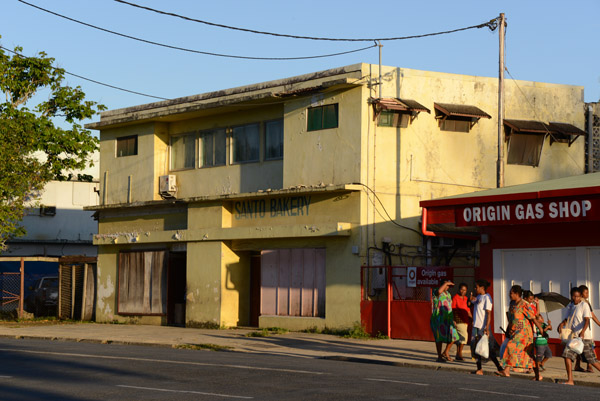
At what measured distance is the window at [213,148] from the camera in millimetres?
30281

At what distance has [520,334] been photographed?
16.0m

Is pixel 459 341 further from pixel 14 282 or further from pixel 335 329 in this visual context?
pixel 14 282

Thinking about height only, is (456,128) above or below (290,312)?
above

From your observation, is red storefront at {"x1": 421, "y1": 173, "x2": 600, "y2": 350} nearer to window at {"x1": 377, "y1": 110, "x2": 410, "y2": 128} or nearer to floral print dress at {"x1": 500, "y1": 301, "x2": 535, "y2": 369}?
floral print dress at {"x1": 500, "y1": 301, "x2": 535, "y2": 369}

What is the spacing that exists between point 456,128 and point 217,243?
28.2ft

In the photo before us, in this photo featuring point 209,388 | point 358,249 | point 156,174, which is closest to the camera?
point 209,388

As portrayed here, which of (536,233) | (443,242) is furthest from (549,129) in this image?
(536,233)

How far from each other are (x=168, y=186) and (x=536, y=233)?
14.7 m

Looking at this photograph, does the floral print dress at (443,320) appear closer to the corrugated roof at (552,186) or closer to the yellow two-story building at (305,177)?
the corrugated roof at (552,186)

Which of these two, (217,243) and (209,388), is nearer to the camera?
(209,388)

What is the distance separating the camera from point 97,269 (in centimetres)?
3406

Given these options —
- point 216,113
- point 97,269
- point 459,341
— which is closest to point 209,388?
point 459,341

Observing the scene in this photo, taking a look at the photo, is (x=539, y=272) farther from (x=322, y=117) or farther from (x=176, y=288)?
(x=176, y=288)

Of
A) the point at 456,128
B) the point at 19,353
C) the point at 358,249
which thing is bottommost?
the point at 19,353
